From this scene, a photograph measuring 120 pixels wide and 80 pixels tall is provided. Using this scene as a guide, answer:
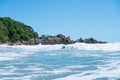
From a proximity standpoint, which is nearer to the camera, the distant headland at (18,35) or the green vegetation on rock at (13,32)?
the distant headland at (18,35)

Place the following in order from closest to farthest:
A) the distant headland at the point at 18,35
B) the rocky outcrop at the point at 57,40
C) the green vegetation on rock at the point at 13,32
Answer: the rocky outcrop at the point at 57,40, the distant headland at the point at 18,35, the green vegetation on rock at the point at 13,32

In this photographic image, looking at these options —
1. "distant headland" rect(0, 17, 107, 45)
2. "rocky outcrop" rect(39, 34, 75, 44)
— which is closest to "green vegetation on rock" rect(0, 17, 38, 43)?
"distant headland" rect(0, 17, 107, 45)

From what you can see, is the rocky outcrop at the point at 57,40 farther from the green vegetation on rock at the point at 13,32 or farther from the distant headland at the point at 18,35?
the green vegetation on rock at the point at 13,32

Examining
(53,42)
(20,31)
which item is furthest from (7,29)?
(53,42)

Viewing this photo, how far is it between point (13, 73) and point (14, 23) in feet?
256

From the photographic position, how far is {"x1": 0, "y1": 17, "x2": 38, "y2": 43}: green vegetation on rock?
76.5 meters

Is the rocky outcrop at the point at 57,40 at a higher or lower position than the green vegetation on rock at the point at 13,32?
lower

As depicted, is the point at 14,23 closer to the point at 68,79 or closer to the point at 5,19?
the point at 5,19

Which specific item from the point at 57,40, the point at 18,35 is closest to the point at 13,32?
the point at 18,35

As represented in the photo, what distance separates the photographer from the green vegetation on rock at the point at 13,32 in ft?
251

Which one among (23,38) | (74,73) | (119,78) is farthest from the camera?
(23,38)

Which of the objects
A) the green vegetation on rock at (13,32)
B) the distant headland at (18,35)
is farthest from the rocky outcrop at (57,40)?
the green vegetation on rock at (13,32)

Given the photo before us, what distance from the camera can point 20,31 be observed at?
81.8m

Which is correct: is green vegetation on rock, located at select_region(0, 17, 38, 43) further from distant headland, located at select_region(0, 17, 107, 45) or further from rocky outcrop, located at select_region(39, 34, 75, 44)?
rocky outcrop, located at select_region(39, 34, 75, 44)
